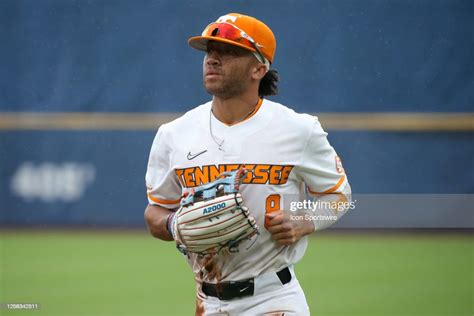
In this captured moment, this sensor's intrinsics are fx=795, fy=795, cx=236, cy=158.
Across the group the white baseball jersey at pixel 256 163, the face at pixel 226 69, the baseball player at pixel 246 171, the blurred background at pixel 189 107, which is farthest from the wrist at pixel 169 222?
the blurred background at pixel 189 107

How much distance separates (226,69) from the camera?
3043 mm

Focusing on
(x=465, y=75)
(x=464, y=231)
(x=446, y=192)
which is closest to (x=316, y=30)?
(x=465, y=75)

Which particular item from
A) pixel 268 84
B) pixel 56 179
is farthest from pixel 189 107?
pixel 268 84

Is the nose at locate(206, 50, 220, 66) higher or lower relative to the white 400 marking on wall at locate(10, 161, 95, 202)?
higher

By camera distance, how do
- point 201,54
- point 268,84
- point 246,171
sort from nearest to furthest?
point 246,171
point 268,84
point 201,54

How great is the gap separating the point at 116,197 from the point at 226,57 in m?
5.11

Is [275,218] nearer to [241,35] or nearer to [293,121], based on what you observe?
[293,121]

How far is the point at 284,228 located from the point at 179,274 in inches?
149

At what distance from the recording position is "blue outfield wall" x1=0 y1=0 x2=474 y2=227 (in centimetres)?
757

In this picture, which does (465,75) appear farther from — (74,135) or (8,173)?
(8,173)

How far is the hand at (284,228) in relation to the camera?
292cm

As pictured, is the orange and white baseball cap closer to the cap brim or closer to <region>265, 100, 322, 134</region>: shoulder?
the cap brim

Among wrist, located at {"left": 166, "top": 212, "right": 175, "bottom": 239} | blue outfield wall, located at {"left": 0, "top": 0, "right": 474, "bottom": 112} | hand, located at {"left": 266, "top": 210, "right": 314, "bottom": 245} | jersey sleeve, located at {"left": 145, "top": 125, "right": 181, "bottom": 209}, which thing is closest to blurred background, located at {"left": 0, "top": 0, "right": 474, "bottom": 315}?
blue outfield wall, located at {"left": 0, "top": 0, "right": 474, "bottom": 112}

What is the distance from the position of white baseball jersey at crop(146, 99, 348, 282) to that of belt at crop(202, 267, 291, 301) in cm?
2
